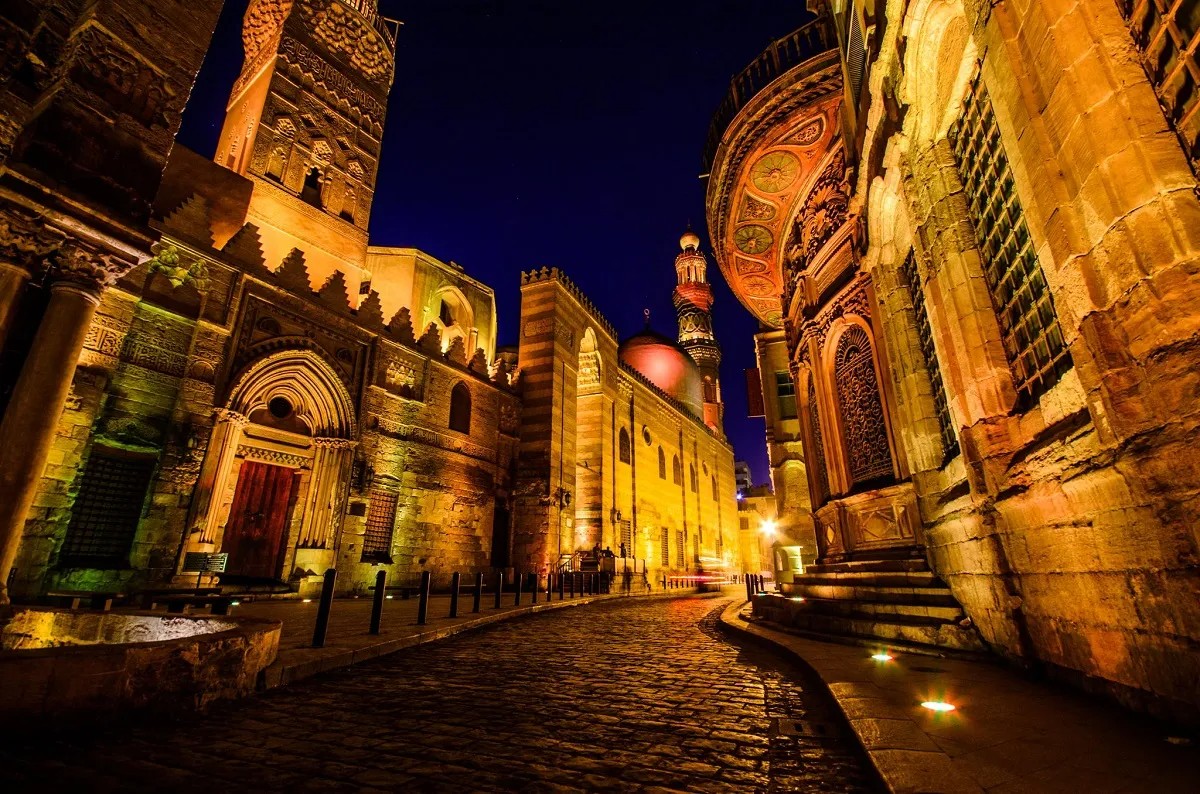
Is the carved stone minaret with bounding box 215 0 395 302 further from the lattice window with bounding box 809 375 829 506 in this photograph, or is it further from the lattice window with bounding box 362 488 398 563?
the lattice window with bounding box 809 375 829 506

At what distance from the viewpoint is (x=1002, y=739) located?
2.31 m

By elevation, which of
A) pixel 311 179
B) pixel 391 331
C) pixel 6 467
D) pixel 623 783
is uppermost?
pixel 311 179

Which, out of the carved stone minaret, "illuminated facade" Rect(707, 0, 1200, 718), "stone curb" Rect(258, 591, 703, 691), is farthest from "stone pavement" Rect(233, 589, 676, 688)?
the carved stone minaret

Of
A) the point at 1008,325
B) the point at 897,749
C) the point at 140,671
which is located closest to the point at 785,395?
the point at 1008,325

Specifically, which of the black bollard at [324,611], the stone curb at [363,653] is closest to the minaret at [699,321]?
the stone curb at [363,653]

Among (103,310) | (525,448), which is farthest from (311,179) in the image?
(525,448)

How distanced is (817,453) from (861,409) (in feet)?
5.89

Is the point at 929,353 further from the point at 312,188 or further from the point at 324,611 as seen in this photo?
the point at 312,188

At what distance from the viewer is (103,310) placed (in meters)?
9.36

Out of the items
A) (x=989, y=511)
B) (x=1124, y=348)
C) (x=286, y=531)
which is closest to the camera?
(x=1124, y=348)

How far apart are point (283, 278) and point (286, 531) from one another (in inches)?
254

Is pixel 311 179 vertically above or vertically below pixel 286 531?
above

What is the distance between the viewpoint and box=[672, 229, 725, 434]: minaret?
40.8 metres

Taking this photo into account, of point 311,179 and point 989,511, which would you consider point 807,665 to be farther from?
point 311,179
